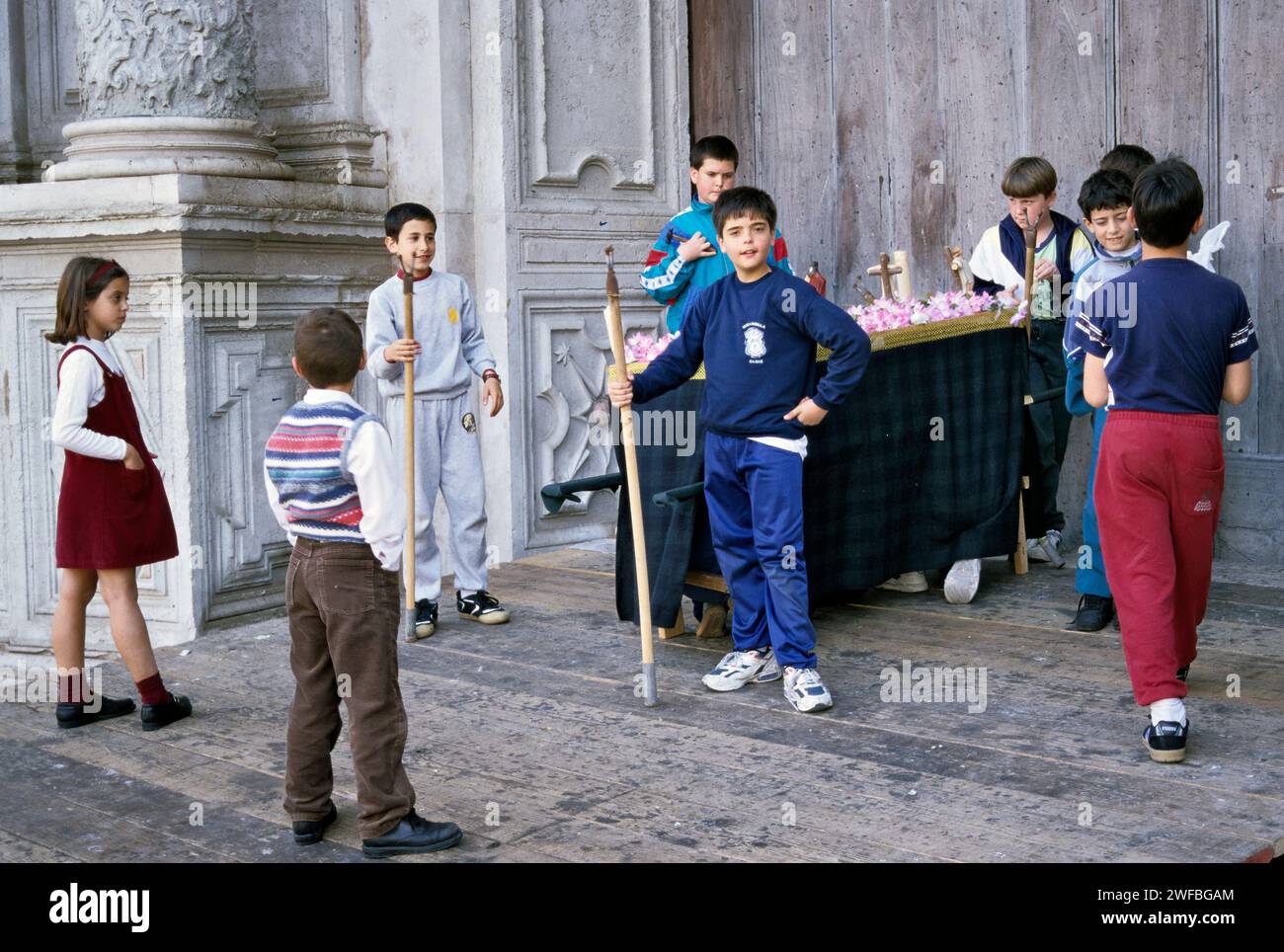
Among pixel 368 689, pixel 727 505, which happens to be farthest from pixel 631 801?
pixel 727 505

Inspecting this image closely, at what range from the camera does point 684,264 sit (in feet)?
19.1

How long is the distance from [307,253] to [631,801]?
4275 mm

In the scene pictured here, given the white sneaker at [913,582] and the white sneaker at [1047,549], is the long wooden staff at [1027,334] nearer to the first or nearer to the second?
the white sneaker at [1047,549]

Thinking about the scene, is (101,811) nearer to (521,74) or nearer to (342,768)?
(342,768)

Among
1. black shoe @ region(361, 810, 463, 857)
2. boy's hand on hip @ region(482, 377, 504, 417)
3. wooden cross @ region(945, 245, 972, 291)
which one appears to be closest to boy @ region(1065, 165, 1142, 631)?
wooden cross @ region(945, 245, 972, 291)

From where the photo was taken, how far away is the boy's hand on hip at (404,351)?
5727mm

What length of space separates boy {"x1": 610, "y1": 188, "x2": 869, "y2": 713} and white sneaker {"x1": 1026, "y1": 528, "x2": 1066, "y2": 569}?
220cm

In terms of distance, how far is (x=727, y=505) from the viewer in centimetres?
516

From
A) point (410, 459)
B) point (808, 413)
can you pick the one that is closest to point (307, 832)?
point (808, 413)

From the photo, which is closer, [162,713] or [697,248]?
[162,713]

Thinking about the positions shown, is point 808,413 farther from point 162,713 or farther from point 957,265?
point 162,713

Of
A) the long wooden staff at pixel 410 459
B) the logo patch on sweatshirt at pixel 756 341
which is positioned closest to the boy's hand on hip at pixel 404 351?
the long wooden staff at pixel 410 459

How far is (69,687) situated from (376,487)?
1.88 m

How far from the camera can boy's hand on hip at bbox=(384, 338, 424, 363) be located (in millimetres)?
5727
